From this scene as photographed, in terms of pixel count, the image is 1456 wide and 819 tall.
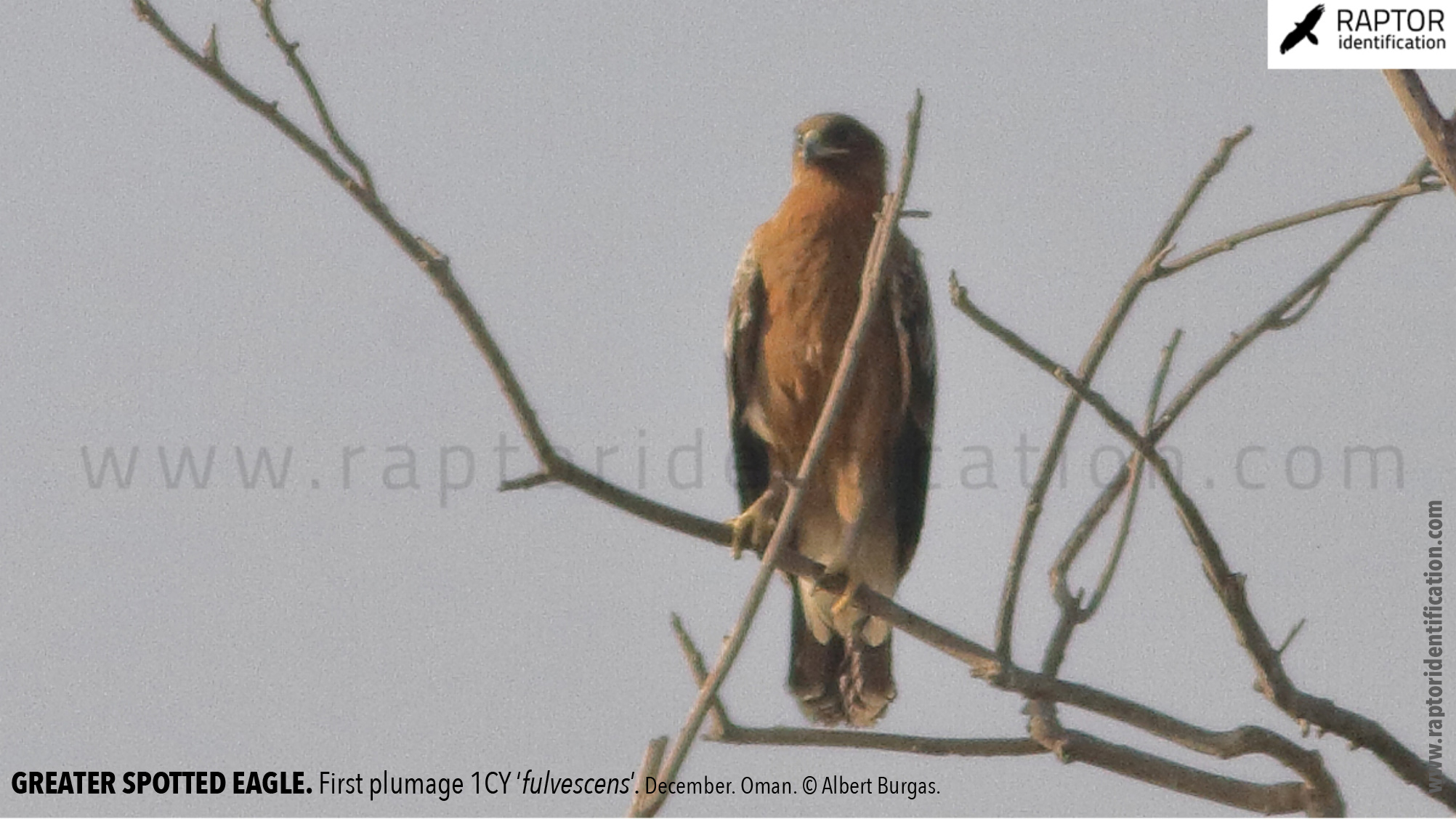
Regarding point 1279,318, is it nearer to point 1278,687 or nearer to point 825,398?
point 1278,687

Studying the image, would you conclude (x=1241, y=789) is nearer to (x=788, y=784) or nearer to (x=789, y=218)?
(x=788, y=784)

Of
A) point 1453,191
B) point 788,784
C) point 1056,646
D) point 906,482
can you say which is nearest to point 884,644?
point 906,482

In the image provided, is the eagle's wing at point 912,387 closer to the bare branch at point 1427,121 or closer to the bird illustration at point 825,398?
the bird illustration at point 825,398

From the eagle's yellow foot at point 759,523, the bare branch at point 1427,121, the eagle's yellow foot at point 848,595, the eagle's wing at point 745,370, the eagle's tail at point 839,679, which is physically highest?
→ the bare branch at point 1427,121

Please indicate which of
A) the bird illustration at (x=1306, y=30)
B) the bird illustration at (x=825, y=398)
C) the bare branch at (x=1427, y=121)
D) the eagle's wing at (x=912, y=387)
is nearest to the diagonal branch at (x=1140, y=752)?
the bare branch at (x=1427, y=121)

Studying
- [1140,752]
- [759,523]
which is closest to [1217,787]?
[1140,752]

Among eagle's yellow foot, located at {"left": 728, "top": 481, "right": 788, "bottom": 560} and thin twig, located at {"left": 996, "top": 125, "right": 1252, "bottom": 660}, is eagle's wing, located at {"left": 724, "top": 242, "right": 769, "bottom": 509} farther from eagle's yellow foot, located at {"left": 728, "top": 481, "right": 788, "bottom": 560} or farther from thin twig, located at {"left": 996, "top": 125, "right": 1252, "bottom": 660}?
thin twig, located at {"left": 996, "top": 125, "right": 1252, "bottom": 660}
